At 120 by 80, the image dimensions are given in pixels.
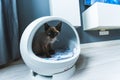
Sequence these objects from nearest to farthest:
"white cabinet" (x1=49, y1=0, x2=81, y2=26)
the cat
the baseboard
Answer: the cat → "white cabinet" (x1=49, y1=0, x2=81, y2=26) → the baseboard

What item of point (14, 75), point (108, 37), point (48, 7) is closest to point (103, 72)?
point (14, 75)

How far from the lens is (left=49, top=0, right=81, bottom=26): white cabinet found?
146 centimetres

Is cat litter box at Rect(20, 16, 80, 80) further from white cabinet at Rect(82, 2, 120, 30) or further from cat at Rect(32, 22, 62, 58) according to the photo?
white cabinet at Rect(82, 2, 120, 30)

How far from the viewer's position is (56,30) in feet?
3.49

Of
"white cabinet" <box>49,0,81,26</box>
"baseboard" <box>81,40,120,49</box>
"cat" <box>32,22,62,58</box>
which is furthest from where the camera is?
"baseboard" <box>81,40,120,49</box>

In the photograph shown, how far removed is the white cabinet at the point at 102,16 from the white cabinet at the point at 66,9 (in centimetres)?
21

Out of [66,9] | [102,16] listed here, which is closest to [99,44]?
[102,16]

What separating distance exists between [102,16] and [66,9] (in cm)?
50

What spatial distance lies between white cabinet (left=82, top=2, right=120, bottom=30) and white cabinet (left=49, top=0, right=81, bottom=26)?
0.70ft

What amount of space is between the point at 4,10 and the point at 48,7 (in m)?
0.69

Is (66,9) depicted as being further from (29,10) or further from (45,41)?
(45,41)

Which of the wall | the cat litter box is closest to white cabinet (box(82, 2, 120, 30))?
the wall

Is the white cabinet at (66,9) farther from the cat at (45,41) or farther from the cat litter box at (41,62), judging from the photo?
the cat litter box at (41,62)

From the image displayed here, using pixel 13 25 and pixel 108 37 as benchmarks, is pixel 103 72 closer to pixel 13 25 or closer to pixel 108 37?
pixel 13 25
